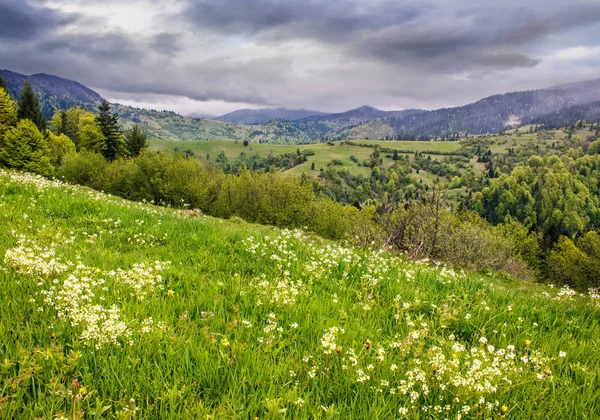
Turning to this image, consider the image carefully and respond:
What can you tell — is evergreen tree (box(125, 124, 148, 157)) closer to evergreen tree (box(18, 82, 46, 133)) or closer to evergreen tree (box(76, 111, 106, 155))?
evergreen tree (box(76, 111, 106, 155))

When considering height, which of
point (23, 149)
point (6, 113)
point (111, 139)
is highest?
point (6, 113)

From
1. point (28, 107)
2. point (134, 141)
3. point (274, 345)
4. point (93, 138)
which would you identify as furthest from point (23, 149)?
point (274, 345)

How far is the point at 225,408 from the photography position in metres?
2.74

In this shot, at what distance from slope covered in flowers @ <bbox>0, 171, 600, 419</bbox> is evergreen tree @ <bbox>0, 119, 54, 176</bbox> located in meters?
71.6

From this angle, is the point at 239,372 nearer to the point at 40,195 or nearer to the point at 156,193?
the point at 40,195

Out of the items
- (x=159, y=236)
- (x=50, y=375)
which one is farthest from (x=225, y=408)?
(x=159, y=236)

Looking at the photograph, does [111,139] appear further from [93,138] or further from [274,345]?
[274,345]

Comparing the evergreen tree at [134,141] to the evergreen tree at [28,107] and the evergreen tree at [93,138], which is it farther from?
the evergreen tree at [28,107]

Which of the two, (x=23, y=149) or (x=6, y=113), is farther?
(x=6, y=113)

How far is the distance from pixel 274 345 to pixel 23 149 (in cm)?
7767

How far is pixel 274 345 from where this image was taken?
373cm

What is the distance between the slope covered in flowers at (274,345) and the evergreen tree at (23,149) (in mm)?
71604

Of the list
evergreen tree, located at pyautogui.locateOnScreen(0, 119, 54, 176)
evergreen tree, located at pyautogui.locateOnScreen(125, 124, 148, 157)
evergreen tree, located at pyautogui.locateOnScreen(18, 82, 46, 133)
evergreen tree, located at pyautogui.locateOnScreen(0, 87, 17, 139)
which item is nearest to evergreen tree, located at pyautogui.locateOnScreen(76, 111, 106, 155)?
evergreen tree, located at pyautogui.locateOnScreen(125, 124, 148, 157)

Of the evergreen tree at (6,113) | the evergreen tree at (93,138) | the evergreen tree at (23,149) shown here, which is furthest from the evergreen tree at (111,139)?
the evergreen tree at (23,149)
